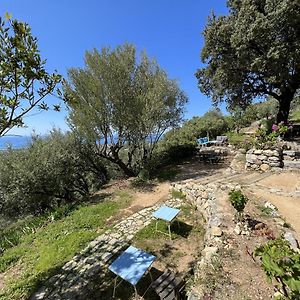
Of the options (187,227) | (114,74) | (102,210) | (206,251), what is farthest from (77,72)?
(206,251)

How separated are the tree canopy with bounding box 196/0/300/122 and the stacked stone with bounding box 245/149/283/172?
4876 millimetres

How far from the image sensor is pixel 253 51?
44.0 feet

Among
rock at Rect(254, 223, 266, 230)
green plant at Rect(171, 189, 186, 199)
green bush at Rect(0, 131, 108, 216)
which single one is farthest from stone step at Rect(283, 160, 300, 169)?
green bush at Rect(0, 131, 108, 216)

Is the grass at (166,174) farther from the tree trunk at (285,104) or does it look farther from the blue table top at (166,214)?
the tree trunk at (285,104)

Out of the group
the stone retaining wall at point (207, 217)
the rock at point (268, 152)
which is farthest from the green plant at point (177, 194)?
the rock at point (268, 152)

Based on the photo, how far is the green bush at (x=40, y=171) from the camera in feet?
40.4

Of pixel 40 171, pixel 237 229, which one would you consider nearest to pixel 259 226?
pixel 237 229

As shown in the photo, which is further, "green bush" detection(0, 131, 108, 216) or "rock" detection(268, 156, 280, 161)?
"green bush" detection(0, 131, 108, 216)

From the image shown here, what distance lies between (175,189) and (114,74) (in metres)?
6.92

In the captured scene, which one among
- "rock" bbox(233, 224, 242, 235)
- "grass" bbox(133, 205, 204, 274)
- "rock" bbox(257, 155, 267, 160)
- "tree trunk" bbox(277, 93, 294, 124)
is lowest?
"grass" bbox(133, 205, 204, 274)

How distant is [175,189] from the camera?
1029 centimetres

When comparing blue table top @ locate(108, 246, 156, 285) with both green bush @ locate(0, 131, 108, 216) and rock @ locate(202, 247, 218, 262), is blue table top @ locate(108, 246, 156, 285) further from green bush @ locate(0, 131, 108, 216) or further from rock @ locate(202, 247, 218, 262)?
green bush @ locate(0, 131, 108, 216)

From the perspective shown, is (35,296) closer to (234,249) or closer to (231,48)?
(234,249)

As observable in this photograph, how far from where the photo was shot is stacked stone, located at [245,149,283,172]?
33.2 feet
